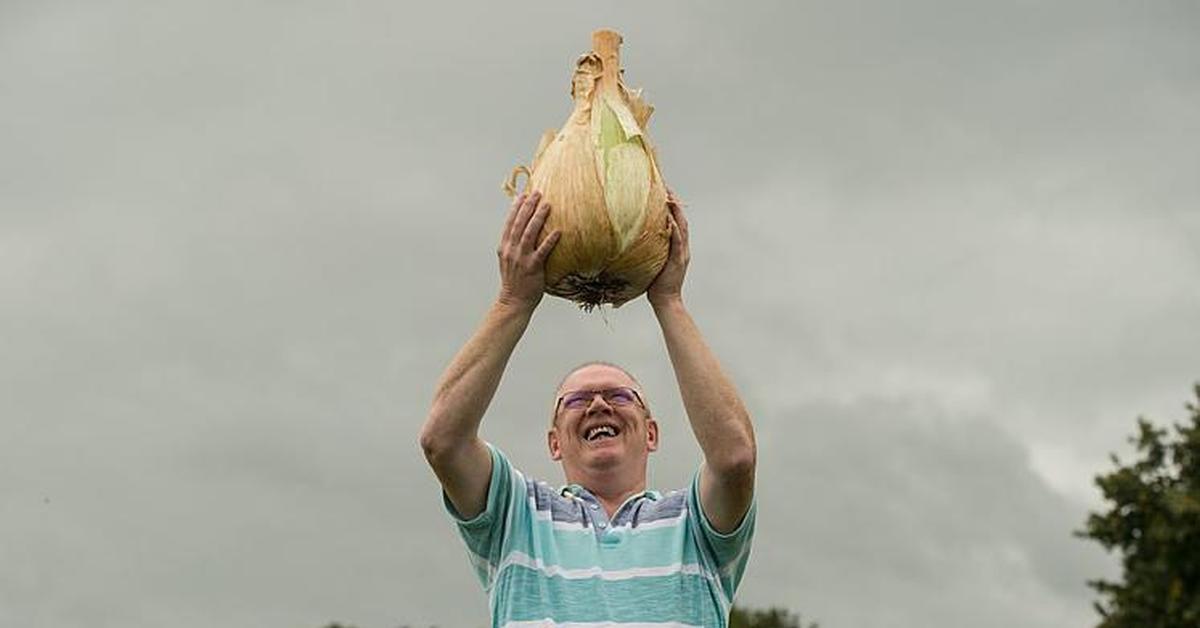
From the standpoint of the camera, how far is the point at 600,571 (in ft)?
31.3

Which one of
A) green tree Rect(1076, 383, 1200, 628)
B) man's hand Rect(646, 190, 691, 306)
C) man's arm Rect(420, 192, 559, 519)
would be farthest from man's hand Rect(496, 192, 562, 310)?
green tree Rect(1076, 383, 1200, 628)

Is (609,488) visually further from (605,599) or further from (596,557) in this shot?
(605,599)

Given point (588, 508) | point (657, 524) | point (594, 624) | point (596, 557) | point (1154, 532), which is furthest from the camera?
point (1154, 532)

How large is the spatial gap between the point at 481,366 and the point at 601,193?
3.20 ft

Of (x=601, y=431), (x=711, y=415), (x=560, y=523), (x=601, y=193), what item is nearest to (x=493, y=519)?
(x=560, y=523)

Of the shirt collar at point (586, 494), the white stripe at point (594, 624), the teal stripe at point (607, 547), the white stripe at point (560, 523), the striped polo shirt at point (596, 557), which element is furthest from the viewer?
the shirt collar at point (586, 494)

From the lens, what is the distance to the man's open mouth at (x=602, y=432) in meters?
10.1

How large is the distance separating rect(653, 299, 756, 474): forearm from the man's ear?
0.90 metres

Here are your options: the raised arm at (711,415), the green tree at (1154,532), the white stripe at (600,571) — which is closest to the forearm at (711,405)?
the raised arm at (711,415)

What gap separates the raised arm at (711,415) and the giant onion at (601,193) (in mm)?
156

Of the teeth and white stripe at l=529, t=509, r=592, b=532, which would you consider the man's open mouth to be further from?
white stripe at l=529, t=509, r=592, b=532

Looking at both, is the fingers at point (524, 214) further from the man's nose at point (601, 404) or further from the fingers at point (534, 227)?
the man's nose at point (601, 404)

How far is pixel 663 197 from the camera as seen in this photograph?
9625 millimetres

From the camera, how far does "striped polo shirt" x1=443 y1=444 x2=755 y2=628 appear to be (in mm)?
9438
